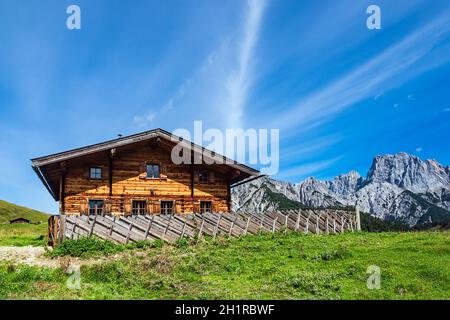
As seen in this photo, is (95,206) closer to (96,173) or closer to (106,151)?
(96,173)

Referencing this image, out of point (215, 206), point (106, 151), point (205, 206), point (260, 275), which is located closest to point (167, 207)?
point (205, 206)

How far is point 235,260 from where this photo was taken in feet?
52.5

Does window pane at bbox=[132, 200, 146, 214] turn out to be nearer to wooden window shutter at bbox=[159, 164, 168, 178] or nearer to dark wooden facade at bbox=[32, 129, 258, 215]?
dark wooden facade at bbox=[32, 129, 258, 215]

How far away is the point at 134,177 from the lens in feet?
91.4

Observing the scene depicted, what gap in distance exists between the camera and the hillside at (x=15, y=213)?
122m

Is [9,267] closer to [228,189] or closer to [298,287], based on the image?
[298,287]

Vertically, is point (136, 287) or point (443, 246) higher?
point (443, 246)

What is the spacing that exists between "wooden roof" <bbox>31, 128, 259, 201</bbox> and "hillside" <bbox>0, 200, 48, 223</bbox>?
10440cm

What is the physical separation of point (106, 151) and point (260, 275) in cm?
1719
